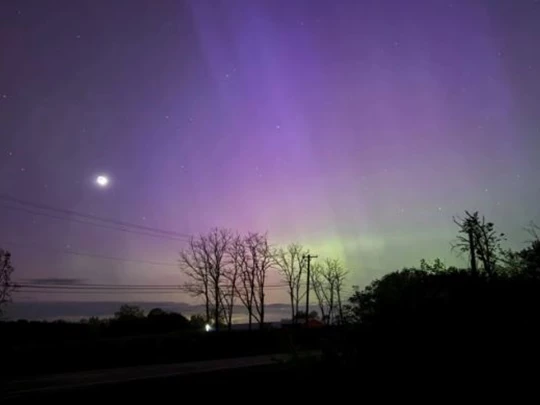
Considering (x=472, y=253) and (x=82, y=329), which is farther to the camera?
(x=82, y=329)

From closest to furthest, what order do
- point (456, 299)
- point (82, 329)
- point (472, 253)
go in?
point (456, 299) → point (472, 253) → point (82, 329)

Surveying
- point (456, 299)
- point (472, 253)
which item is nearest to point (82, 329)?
point (472, 253)

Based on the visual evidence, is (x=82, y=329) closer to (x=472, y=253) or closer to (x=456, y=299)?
(x=472, y=253)

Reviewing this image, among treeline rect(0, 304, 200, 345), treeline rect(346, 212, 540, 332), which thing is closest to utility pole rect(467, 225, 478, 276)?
treeline rect(346, 212, 540, 332)

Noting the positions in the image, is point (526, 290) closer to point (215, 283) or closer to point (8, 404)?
point (8, 404)

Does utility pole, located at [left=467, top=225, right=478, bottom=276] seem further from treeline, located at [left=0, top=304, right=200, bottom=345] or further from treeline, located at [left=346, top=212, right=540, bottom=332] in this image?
treeline, located at [left=0, top=304, right=200, bottom=345]

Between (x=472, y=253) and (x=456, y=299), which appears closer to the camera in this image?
(x=456, y=299)

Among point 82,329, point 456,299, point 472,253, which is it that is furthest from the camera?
point 82,329

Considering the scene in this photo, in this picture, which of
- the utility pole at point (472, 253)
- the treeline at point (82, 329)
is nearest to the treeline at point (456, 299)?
the utility pole at point (472, 253)

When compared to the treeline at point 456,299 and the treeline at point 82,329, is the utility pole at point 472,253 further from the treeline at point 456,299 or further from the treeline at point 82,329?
the treeline at point 82,329

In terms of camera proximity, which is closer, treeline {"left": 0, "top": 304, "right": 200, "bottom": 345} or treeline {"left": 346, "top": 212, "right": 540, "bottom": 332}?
treeline {"left": 346, "top": 212, "right": 540, "bottom": 332}

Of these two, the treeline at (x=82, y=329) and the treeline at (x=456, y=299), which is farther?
the treeline at (x=82, y=329)

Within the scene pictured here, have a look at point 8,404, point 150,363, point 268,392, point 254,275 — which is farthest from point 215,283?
point 268,392

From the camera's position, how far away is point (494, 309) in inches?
274
